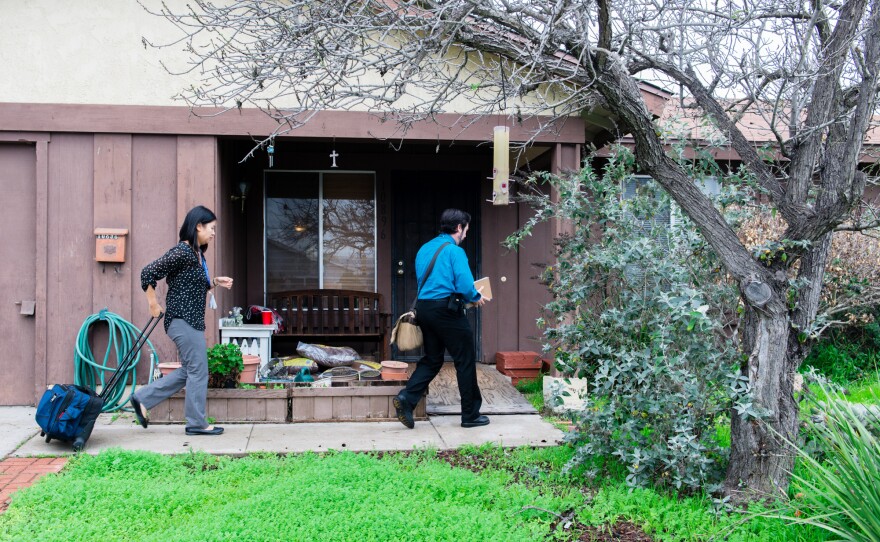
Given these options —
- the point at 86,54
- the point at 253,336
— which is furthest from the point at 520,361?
the point at 86,54

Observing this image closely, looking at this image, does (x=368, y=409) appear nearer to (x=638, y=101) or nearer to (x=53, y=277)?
(x=53, y=277)

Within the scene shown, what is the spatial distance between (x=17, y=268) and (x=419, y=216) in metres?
4.52

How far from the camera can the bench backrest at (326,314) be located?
8.84m

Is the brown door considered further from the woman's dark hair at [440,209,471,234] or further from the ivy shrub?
the ivy shrub

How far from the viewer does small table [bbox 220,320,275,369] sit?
24.3 feet

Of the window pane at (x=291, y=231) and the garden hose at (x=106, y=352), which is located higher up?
the window pane at (x=291, y=231)

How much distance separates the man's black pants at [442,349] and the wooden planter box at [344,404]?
37cm

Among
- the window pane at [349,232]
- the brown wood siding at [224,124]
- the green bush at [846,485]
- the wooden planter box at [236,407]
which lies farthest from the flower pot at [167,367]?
the green bush at [846,485]

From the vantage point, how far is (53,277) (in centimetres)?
699

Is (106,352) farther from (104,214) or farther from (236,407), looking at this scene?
→ (236,407)

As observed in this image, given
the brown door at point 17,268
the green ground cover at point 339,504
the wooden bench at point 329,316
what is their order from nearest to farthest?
1. the green ground cover at point 339,504
2. the brown door at point 17,268
3. the wooden bench at point 329,316

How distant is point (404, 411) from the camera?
6.30 m

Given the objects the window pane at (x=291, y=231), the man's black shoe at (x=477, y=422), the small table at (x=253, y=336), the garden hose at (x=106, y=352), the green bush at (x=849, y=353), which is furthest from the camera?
the window pane at (x=291, y=231)

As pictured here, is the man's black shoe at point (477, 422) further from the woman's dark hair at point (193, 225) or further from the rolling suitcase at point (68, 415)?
the rolling suitcase at point (68, 415)
